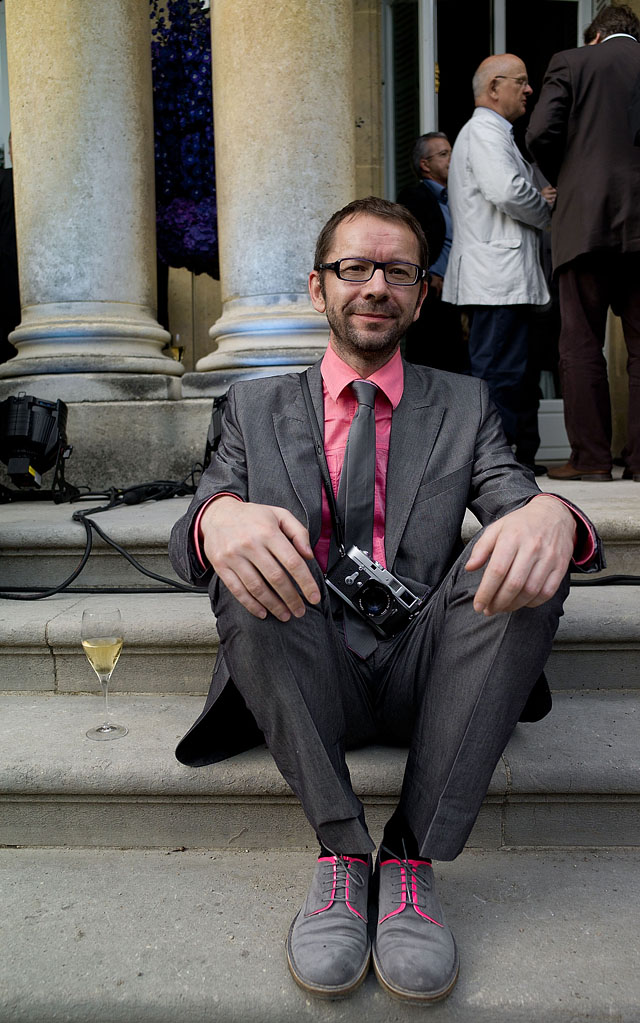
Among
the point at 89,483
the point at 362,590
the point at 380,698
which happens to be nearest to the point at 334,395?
the point at 362,590

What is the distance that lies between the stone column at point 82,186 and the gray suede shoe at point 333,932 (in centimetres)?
285

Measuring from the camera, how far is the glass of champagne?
6.73 ft

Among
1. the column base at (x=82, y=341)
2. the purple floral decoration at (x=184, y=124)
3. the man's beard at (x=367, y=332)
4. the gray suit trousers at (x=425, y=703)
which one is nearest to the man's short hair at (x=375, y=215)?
the man's beard at (x=367, y=332)

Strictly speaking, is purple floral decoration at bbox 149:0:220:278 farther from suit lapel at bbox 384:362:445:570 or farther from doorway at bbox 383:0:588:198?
suit lapel at bbox 384:362:445:570

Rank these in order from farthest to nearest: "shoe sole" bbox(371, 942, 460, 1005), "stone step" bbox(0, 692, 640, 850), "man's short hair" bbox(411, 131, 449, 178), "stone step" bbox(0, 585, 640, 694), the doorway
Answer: the doorway
"man's short hair" bbox(411, 131, 449, 178)
"stone step" bbox(0, 585, 640, 694)
"stone step" bbox(0, 692, 640, 850)
"shoe sole" bbox(371, 942, 460, 1005)

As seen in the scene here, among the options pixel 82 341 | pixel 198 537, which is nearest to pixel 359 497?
pixel 198 537

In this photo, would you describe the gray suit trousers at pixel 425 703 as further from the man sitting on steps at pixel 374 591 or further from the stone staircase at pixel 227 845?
the stone staircase at pixel 227 845

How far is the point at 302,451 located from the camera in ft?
6.27

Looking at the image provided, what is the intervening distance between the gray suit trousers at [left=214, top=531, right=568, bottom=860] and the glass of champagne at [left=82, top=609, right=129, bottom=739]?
A: 52 cm

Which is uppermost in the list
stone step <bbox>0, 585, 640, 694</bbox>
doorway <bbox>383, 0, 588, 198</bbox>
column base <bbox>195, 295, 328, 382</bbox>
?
doorway <bbox>383, 0, 588, 198</bbox>

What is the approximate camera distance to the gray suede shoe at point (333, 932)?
145 centimetres

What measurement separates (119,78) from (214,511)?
3160 mm

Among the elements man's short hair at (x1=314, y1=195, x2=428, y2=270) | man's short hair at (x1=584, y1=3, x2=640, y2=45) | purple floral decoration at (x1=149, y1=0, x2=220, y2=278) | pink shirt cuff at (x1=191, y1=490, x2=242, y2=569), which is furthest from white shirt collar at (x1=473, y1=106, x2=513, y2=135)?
pink shirt cuff at (x1=191, y1=490, x2=242, y2=569)

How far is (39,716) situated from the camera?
2.23 metres
